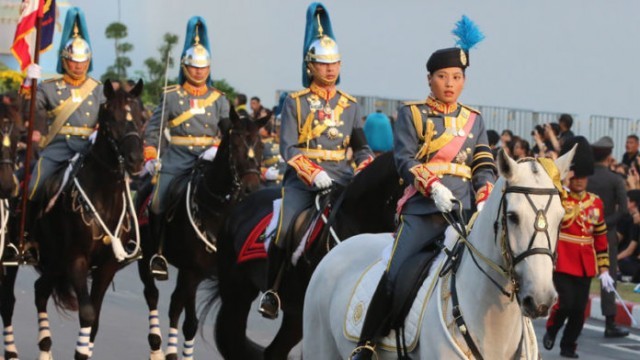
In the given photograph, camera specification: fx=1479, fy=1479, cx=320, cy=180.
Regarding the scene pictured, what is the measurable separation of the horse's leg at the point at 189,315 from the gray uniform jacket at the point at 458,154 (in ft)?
15.5

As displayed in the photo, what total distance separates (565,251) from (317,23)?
155 inches

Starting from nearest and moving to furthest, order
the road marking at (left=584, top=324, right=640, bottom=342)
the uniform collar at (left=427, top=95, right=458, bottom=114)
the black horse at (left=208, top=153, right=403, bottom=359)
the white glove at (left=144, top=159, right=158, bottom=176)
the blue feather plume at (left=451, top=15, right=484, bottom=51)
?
1. the uniform collar at (left=427, top=95, right=458, bottom=114)
2. the blue feather plume at (left=451, top=15, right=484, bottom=51)
3. the black horse at (left=208, top=153, right=403, bottom=359)
4. the white glove at (left=144, top=159, right=158, bottom=176)
5. the road marking at (left=584, top=324, right=640, bottom=342)

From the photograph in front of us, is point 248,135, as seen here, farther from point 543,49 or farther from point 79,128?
point 543,49

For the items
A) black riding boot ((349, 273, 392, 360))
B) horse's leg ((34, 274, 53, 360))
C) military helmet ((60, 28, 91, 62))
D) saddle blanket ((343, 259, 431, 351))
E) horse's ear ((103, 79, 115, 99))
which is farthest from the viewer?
military helmet ((60, 28, 91, 62))

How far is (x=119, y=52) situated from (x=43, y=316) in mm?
19128

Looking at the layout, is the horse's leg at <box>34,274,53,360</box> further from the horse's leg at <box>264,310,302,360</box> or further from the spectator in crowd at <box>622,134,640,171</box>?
the spectator in crowd at <box>622,134,640,171</box>

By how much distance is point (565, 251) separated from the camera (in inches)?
535

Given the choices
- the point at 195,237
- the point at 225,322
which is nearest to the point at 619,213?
the point at 195,237

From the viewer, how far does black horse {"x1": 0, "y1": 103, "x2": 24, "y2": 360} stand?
1158 cm

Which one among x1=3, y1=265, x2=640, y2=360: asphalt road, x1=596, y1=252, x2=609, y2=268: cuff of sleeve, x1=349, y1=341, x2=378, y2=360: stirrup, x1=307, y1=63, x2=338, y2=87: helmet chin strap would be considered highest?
x1=307, y1=63, x2=338, y2=87: helmet chin strap

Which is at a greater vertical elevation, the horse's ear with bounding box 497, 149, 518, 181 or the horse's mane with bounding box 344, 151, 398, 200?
the horse's ear with bounding box 497, 149, 518, 181

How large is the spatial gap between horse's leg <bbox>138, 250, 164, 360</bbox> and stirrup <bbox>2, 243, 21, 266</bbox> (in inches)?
46.7

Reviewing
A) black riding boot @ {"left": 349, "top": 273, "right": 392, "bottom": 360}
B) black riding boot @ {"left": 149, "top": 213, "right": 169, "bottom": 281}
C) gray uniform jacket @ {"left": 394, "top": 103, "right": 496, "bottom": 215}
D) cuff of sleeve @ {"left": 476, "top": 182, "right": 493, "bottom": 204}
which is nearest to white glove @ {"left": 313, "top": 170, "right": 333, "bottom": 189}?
gray uniform jacket @ {"left": 394, "top": 103, "right": 496, "bottom": 215}

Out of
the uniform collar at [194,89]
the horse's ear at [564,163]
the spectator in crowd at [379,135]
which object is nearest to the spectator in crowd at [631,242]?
the spectator in crowd at [379,135]
